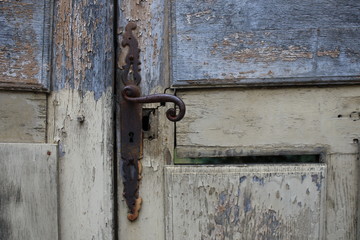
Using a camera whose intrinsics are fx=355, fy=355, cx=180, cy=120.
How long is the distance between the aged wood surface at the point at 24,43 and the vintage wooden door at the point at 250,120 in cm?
16

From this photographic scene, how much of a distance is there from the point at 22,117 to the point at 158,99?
293 millimetres

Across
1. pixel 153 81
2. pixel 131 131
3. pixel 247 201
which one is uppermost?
pixel 153 81

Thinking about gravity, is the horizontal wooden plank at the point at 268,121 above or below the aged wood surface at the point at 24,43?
below

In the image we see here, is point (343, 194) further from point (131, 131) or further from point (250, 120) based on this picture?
point (131, 131)

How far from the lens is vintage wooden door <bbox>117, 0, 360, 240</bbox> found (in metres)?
0.72

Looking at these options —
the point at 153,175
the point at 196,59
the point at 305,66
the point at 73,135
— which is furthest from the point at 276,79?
the point at 73,135

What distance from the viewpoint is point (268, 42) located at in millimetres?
727

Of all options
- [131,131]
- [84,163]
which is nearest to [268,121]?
[131,131]

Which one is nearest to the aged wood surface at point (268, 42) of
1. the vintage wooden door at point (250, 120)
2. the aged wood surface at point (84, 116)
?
the vintage wooden door at point (250, 120)

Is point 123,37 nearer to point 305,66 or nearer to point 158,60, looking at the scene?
point 158,60

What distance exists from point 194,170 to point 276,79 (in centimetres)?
25

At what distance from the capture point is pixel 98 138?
74cm

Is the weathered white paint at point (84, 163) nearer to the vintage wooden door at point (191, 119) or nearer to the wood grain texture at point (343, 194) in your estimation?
the vintage wooden door at point (191, 119)

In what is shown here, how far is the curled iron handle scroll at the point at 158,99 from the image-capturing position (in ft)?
2.17
